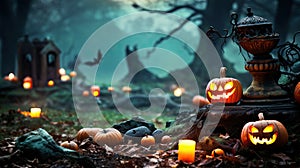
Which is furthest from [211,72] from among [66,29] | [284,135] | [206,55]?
[66,29]

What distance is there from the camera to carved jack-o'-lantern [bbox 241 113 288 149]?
452 centimetres

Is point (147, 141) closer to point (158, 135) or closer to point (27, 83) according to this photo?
point (158, 135)

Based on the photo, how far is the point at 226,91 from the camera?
5301 mm

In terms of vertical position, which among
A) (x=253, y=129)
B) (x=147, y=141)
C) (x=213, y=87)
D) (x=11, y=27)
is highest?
(x=11, y=27)

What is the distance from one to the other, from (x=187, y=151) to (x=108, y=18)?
74.5 ft

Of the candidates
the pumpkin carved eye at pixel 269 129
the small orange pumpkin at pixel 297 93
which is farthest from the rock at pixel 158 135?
the small orange pumpkin at pixel 297 93

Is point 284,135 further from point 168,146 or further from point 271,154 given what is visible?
point 168,146

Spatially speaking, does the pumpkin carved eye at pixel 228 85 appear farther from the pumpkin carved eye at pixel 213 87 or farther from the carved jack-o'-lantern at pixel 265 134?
the carved jack-o'-lantern at pixel 265 134

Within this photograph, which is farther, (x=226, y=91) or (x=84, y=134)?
(x=84, y=134)

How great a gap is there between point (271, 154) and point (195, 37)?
18.2 metres

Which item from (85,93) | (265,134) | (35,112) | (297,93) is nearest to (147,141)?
(265,134)

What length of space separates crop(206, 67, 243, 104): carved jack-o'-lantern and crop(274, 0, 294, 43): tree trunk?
11872 mm

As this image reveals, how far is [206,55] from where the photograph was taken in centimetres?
1539

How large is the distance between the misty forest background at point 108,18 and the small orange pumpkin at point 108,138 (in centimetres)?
905
